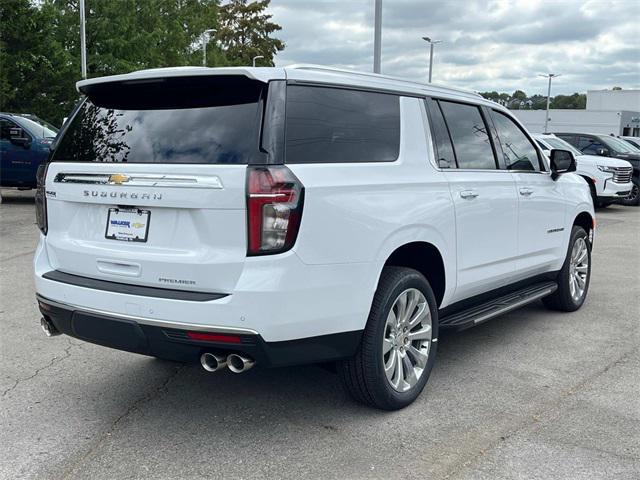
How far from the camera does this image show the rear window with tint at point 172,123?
3408mm

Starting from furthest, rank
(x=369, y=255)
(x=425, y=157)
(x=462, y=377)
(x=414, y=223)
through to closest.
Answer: (x=462, y=377) → (x=425, y=157) → (x=414, y=223) → (x=369, y=255)

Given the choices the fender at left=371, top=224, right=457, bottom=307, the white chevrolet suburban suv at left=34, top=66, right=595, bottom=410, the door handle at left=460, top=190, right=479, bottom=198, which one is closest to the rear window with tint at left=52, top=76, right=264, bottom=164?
the white chevrolet suburban suv at left=34, top=66, right=595, bottom=410

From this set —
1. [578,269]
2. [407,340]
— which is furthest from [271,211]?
[578,269]

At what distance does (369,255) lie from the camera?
3.66 meters

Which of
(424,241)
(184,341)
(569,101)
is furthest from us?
(569,101)

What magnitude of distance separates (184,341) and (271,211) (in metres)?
0.76

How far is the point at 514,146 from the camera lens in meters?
5.56

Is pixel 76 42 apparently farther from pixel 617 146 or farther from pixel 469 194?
pixel 469 194

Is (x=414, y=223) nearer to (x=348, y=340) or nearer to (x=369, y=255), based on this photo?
(x=369, y=255)

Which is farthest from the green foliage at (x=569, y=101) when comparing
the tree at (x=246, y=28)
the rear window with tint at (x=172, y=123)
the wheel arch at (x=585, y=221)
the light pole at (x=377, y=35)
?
the rear window with tint at (x=172, y=123)

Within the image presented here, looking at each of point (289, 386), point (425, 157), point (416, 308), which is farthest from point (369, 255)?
point (289, 386)

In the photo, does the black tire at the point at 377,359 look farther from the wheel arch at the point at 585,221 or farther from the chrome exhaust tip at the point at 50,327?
the wheel arch at the point at 585,221

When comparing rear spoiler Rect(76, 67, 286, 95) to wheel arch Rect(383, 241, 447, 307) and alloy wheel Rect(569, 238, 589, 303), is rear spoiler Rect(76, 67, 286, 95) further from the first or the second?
alloy wheel Rect(569, 238, 589, 303)

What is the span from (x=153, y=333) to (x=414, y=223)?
160cm
